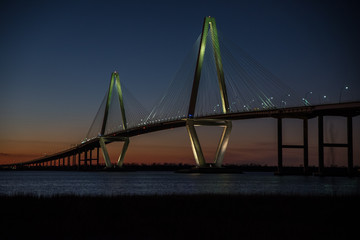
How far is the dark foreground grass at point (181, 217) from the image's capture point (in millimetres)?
13523

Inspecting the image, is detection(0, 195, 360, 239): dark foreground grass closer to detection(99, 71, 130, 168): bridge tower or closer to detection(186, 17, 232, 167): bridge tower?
detection(186, 17, 232, 167): bridge tower

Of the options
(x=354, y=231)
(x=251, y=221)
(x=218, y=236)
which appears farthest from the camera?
(x=251, y=221)

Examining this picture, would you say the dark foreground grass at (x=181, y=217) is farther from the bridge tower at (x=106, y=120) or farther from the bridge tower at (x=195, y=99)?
the bridge tower at (x=106, y=120)

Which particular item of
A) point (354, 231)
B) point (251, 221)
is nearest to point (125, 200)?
point (251, 221)

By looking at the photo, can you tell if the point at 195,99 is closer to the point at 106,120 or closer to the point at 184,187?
the point at 184,187

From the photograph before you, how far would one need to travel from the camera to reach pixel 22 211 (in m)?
16.9

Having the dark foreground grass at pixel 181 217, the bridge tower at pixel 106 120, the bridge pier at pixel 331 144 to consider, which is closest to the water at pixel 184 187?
the dark foreground grass at pixel 181 217

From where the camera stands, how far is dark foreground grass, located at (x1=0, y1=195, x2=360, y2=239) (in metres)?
13.5

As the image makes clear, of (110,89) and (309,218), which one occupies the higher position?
(110,89)

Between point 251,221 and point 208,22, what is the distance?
5140 cm

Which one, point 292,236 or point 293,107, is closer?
point 292,236

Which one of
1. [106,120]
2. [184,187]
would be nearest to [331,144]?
[184,187]

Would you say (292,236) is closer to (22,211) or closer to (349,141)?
(22,211)

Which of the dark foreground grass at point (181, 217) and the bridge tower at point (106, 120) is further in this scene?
the bridge tower at point (106, 120)
